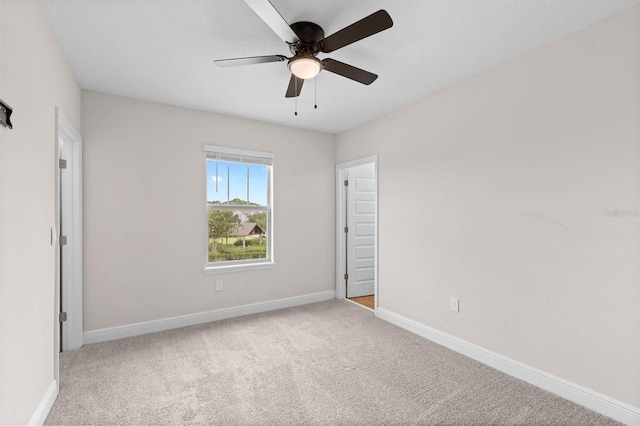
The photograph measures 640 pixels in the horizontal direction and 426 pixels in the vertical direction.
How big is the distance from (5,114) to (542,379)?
3709mm

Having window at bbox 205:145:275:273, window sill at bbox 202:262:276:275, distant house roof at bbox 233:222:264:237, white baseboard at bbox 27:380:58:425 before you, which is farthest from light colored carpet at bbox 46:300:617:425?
distant house roof at bbox 233:222:264:237

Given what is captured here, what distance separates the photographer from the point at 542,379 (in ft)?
7.53

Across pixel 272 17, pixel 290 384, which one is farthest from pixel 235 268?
pixel 272 17

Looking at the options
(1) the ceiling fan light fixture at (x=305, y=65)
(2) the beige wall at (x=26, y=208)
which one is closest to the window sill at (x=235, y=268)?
(2) the beige wall at (x=26, y=208)

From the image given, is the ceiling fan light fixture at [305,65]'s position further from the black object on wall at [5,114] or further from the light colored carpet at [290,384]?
the light colored carpet at [290,384]

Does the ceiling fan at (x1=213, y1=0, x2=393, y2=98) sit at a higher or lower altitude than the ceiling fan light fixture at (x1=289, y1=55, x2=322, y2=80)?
higher

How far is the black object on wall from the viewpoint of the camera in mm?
1360

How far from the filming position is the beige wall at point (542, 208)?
6.38 feet

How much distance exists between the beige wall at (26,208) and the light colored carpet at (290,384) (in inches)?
21.7

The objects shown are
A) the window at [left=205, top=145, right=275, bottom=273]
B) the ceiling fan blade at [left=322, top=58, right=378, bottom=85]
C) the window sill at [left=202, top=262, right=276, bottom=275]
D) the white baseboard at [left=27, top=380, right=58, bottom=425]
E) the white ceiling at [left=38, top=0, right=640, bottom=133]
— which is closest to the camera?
the white baseboard at [left=27, top=380, right=58, bottom=425]

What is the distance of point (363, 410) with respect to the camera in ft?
6.69

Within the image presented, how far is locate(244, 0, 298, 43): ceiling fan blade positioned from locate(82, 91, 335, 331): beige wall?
7.45 feet

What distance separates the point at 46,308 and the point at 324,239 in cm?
328

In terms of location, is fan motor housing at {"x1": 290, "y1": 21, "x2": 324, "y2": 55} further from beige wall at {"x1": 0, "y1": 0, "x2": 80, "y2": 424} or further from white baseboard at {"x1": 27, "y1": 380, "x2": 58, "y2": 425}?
white baseboard at {"x1": 27, "y1": 380, "x2": 58, "y2": 425}
